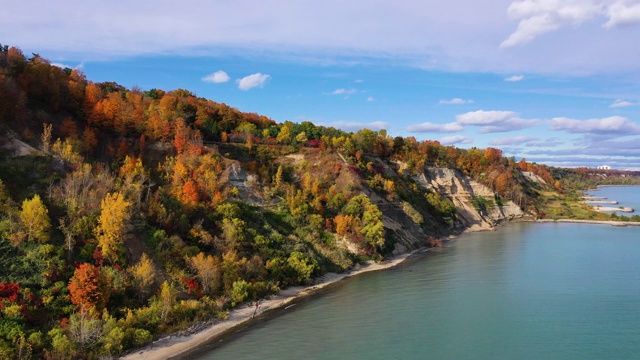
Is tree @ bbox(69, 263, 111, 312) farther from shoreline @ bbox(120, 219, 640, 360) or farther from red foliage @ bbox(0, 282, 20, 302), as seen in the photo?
shoreline @ bbox(120, 219, 640, 360)

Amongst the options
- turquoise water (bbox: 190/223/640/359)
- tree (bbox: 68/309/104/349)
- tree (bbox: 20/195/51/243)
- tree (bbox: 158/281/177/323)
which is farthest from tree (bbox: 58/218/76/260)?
turquoise water (bbox: 190/223/640/359)

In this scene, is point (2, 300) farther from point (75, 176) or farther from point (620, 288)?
point (620, 288)

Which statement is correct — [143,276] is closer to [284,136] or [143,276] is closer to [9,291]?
[9,291]

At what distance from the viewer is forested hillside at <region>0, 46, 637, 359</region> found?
31219 mm

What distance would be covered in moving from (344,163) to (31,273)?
174 ft

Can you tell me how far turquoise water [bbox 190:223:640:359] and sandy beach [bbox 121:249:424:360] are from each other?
5.06ft

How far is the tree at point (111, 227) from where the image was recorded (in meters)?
36.2

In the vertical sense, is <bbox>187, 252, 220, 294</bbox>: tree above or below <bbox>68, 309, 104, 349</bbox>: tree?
above

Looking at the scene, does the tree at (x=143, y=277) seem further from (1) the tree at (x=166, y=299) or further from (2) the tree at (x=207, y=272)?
(2) the tree at (x=207, y=272)

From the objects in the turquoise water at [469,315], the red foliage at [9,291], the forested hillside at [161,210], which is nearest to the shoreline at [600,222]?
the forested hillside at [161,210]

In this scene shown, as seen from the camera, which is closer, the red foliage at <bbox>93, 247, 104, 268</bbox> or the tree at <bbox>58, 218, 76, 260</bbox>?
the tree at <bbox>58, 218, 76, 260</bbox>

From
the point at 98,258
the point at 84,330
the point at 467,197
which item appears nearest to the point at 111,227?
the point at 98,258

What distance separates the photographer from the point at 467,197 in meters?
102

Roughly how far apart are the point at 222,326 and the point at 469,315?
65.0 ft
